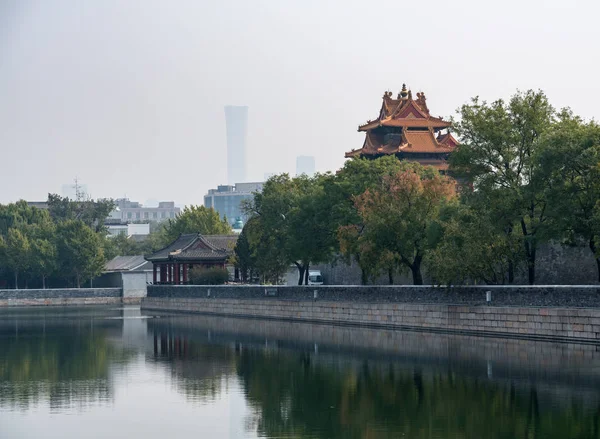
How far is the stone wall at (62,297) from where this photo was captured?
8756cm

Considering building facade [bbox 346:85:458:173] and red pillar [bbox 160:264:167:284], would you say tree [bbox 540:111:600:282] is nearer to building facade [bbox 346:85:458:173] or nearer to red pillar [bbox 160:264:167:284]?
building facade [bbox 346:85:458:173]

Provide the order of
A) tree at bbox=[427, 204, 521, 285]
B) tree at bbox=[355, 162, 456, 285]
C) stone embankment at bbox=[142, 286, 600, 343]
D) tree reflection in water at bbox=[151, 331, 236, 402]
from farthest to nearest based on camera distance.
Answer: tree at bbox=[355, 162, 456, 285] < tree at bbox=[427, 204, 521, 285] < stone embankment at bbox=[142, 286, 600, 343] < tree reflection in water at bbox=[151, 331, 236, 402]

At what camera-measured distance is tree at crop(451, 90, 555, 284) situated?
4038 cm

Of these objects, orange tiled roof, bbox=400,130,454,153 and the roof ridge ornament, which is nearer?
orange tiled roof, bbox=400,130,454,153

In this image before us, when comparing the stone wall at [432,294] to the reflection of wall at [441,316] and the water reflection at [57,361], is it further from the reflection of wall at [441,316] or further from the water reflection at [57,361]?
the water reflection at [57,361]

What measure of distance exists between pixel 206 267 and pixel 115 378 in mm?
45131

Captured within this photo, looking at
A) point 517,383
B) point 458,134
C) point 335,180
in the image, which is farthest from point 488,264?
point 335,180

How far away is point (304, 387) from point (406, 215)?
755 inches

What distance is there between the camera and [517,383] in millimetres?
27891

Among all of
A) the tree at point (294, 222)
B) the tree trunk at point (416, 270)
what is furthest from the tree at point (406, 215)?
the tree at point (294, 222)

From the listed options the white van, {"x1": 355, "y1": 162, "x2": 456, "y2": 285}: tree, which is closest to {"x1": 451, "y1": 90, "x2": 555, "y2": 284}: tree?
{"x1": 355, "y1": 162, "x2": 456, "y2": 285}: tree

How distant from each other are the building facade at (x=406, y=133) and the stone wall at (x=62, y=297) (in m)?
26.2

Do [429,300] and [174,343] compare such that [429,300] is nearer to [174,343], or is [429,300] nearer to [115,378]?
[174,343]

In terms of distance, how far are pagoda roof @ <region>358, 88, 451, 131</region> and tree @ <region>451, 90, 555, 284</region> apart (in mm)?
32690
